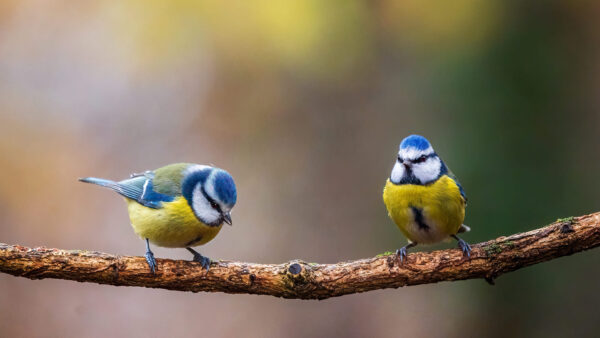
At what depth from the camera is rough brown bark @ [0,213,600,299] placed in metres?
1.74

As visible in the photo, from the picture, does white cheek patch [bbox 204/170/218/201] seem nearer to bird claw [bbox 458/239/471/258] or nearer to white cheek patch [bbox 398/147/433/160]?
white cheek patch [bbox 398/147/433/160]

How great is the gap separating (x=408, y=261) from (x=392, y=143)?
1729 millimetres

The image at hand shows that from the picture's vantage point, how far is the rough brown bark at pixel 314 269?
1743 millimetres

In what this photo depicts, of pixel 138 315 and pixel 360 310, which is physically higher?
pixel 360 310

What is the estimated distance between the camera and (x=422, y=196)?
1920 millimetres

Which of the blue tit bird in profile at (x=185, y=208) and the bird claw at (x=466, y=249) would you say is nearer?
the bird claw at (x=466, y=249)

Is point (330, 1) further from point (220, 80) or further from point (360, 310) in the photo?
point (360, 310)

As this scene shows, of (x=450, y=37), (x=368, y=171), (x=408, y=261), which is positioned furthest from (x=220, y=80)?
(x=408, y=261)

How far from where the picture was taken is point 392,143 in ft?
11.3

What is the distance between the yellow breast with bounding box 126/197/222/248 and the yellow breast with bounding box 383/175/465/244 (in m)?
0.63

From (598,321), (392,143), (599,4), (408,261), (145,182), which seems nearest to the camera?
(408,261)

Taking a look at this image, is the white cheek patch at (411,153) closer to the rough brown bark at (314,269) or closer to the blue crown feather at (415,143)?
the blue crown feather at (415,143)

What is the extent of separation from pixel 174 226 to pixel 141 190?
26 cm

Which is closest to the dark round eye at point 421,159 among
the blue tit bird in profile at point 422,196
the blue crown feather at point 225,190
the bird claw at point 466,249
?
the blue tit bird in profile at point 422,196
